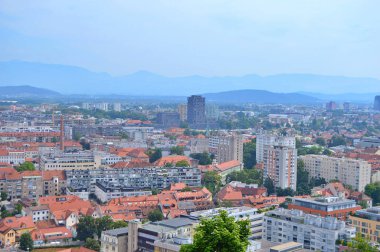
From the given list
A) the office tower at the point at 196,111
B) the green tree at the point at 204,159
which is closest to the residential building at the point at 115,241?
the green tree at the point at 204,159

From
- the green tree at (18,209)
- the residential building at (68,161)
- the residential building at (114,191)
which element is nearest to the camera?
the green tree at (18,209)

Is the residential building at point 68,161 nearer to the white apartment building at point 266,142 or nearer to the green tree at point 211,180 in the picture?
the green tree at point 211,180

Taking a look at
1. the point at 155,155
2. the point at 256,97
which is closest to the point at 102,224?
the point at 155,155

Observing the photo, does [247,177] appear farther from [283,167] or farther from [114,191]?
[114,191]

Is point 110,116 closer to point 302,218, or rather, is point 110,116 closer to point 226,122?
point 226,122

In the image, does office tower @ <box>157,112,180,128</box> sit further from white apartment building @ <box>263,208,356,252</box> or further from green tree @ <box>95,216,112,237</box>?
white apartment building @ <box>263,208,356,252</box>

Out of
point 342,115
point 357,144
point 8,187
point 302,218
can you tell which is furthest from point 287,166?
point 342,115
